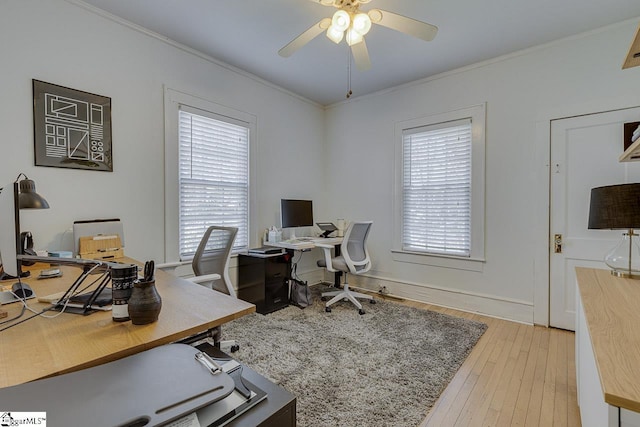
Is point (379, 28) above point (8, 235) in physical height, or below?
above

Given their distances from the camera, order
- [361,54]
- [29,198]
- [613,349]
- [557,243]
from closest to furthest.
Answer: [613,349] → [29,198] → [361,54] → [557,243]

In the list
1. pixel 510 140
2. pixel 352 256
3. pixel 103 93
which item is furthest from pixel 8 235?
pixel 510 140

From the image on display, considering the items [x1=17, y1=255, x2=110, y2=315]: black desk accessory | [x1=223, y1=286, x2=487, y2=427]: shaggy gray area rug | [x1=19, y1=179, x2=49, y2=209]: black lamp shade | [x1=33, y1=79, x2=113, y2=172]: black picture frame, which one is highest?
[x1=33, y1=79, x2=113, y2=172]: black picture frame

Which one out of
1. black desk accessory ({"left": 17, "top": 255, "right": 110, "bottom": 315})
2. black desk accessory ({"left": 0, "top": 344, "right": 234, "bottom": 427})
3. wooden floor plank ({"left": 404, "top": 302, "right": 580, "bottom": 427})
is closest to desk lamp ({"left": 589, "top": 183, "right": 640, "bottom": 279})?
wooden floor plank ({"left": 404, "top": 302, "right": 580, "bottom": 427})

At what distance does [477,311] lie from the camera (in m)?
3.34

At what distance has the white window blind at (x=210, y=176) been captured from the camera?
3.08m

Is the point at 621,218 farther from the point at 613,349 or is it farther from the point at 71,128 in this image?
the point at 71,128

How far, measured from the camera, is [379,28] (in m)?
2.67

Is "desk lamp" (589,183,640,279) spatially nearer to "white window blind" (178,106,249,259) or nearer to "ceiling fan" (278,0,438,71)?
"ceiling fan" (278,0,438,71)

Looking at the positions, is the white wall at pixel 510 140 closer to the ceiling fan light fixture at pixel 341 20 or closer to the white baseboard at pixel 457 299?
the white baseboard at pixel 457 299

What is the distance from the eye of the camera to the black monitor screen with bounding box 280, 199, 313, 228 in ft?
12.7

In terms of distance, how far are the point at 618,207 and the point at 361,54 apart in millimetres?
1908

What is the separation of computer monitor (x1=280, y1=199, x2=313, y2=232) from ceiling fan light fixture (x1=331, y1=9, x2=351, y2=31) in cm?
233

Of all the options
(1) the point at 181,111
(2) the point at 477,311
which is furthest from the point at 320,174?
(2) the point at 477,311
